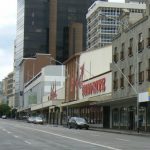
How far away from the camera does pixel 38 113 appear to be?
144125mm

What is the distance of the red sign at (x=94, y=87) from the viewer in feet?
229

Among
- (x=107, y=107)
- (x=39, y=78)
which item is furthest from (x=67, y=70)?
(x=39, y=78)

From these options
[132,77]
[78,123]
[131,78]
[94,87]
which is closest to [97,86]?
[94,87]

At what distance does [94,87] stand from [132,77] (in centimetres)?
1836

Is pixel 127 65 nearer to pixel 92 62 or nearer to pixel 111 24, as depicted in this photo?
pixel 92 62

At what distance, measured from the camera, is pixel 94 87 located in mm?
74188

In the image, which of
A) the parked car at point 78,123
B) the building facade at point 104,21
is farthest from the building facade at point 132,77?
the building facade at point 104,21

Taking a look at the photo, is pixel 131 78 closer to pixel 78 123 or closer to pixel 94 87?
pixel 78 123

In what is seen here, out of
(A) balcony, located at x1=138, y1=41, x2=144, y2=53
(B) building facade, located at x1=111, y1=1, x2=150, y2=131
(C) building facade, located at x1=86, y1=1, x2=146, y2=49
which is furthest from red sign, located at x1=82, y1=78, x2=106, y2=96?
(C) building facade, located at x1=86, y1=1, x2=146, y2=49

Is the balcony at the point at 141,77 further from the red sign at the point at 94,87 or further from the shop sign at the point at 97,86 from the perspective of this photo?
the red sign at the point at 94,87

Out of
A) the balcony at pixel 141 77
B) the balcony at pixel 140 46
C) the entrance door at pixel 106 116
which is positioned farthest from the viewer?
the entrance door at pixel 106 116

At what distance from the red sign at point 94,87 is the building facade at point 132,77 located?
16.3ft

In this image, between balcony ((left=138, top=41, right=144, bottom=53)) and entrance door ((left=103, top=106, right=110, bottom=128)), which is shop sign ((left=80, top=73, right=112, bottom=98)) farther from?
balcony ((left=138, top=41, right=144, bottom=53))

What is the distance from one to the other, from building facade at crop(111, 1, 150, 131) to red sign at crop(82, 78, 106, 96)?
16.3ft
